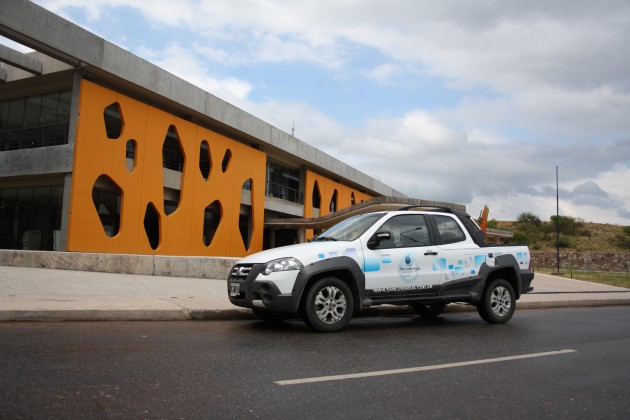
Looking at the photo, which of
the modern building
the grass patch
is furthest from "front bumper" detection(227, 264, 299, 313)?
the grass patch

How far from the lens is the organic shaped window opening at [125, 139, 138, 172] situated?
24922 mm

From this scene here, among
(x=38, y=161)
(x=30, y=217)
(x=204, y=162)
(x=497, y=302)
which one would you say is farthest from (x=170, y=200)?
(x=497, y=302)

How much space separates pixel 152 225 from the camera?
Result: 26.6 meters

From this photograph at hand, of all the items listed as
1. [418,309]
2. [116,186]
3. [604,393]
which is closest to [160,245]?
[116,186]

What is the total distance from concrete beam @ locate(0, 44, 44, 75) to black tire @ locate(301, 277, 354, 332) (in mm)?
20444

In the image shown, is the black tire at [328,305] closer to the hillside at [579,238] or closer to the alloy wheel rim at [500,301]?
the alloy wheel rim at [500,301]

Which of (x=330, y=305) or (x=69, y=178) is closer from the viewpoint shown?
(x=330, y=305)

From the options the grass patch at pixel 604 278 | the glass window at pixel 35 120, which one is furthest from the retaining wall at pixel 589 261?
the glass window at pixel 35 120

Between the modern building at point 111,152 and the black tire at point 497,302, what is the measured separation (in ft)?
59.2

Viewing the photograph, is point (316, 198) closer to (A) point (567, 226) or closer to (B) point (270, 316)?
(B) point (270, 316)

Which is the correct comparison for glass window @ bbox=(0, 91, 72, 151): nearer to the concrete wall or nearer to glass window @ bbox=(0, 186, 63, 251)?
glass window @ bbox=(0, 186, 63, 251)

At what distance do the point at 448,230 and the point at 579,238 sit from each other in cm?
8008

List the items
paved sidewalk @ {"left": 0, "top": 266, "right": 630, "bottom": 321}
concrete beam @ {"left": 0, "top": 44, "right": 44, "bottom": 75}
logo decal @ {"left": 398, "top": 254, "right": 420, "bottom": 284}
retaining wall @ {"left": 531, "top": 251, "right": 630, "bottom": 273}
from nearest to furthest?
1. paved sidewalk @ {"left": 0, "top": 266, "right": 630, "bottom": 321}
2. logo decal @ {"left": 398, "top": 254, "right": 420, "bottom": 284}
3. concrete beam @ {"left": 0, "top": 44, "right": 44, "bottom": 75}
4. retaining wall @ {"left": 531, "top": 251, "right": 630, "bottom": 273}

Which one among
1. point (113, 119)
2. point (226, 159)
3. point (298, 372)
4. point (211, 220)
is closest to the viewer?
point (298, 372)
